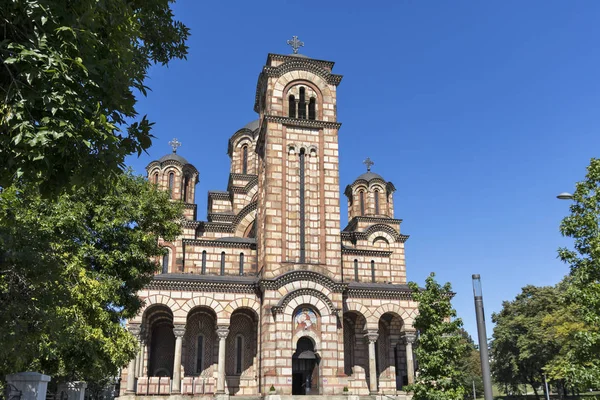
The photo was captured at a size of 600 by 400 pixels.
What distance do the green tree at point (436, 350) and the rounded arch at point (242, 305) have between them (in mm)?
10485

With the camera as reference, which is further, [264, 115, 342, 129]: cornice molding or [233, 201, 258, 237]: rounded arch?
[233, 201, 258, 237]: rounded arch

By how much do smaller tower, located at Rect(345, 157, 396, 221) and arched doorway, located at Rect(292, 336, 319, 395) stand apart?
52.3 ft

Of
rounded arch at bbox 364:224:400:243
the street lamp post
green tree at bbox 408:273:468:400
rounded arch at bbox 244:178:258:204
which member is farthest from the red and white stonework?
the street lamp post

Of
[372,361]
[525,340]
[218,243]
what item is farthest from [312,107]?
[525,340]

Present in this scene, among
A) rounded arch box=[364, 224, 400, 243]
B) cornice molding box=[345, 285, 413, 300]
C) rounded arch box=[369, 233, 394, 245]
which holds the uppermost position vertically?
rounded arch box=[364, 224, 400, 243]

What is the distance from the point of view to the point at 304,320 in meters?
27.3

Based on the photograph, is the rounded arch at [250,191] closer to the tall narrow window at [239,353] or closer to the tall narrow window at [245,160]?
the tall narrow window at [245,160]

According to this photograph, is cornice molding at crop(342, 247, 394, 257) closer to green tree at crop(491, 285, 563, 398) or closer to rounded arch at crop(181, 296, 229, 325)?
rounded arch at crop(181, 296, 229, 325)

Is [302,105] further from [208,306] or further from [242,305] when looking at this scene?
[208,306]

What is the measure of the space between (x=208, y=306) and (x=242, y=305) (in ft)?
5.81

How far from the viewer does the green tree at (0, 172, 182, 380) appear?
963cm

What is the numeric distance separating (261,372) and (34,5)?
23882 mm

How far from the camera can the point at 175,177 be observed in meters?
39.3

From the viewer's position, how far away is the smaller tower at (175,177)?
3888 centimetres
